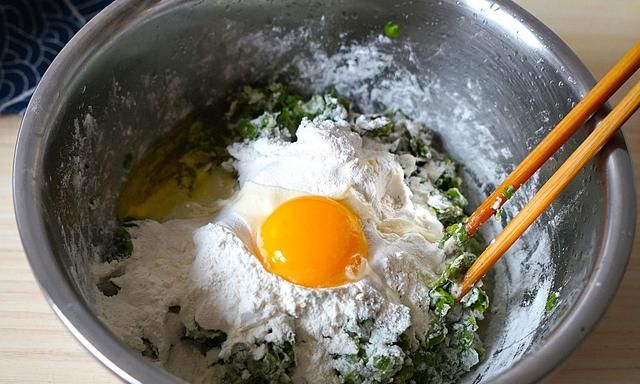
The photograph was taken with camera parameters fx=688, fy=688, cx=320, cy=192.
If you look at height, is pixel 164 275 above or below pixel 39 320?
above

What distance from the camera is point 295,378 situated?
1.32 metres

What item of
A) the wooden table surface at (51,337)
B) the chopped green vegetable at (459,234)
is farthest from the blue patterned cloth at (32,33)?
the chopped green vegetable at (459,234)

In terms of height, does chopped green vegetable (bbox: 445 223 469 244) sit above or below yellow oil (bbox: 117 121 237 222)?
above

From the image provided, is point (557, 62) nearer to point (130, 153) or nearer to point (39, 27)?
point (130, 153)

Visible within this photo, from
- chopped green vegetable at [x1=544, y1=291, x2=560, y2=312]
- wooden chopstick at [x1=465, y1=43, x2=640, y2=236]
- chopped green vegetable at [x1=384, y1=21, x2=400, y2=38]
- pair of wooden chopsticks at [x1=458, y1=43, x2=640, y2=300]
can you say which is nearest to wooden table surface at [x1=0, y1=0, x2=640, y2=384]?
chopped green vegetable at [x1=544, y1=291, x2=560, y2=312]

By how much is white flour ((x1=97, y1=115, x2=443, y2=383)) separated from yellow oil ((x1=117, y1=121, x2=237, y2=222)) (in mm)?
123

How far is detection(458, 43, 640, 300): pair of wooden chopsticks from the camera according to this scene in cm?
126

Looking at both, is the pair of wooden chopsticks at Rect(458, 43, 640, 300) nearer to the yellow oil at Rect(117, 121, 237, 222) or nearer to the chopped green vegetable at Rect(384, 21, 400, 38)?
the chopped green vegetable at Rect(384, 21, 400, 38)

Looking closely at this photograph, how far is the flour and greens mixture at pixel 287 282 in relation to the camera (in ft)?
4.28

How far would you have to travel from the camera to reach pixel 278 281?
4.34 feet

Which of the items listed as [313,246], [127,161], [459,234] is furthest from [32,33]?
[459,234]

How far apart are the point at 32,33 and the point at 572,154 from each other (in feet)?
→ 4.41

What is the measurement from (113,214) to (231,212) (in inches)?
11.2

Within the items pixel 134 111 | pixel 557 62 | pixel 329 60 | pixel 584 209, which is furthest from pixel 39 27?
pixel 584 209
